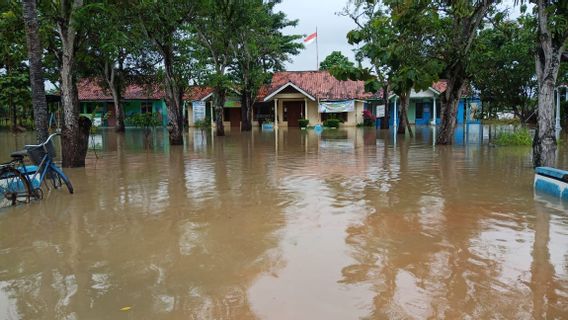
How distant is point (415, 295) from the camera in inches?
159

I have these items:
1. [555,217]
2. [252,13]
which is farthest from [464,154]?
[252,13]

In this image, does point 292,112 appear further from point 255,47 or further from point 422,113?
point 255,47

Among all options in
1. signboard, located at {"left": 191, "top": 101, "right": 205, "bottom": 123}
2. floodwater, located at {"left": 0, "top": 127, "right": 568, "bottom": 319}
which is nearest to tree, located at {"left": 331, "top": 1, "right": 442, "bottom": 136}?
floodwater, located at {"left": 0, "top": 127, "right": 568, "bottom": 319}

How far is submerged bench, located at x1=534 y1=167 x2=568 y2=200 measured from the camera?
7693 millimetres

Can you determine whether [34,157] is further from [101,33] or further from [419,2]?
[419,2]

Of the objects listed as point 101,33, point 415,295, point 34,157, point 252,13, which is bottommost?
point 415,295

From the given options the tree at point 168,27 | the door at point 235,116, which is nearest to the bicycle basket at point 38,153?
the tree at point 168,27

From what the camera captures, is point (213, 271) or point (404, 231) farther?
point (404, 231)

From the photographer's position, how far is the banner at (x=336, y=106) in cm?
3850

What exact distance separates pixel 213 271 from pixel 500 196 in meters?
Answer: 5.61

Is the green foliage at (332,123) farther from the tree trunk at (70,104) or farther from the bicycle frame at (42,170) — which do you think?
the bicycle frame at (42,170)

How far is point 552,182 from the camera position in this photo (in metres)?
8.09

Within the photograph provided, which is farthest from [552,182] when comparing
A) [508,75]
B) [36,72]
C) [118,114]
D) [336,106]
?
[118,114]

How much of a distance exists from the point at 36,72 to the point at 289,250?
28.0ft
